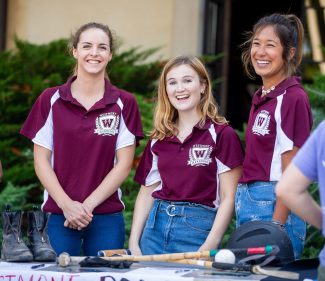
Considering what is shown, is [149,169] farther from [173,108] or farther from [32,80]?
[32,80]

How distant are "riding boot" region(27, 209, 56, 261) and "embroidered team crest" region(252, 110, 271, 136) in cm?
120

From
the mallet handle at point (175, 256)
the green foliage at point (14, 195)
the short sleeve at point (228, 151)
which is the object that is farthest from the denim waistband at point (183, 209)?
the green foliage at point (14, 195)

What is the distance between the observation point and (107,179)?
16.6ft

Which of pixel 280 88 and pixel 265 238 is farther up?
pixel 280 88

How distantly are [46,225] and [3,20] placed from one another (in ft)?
17.6

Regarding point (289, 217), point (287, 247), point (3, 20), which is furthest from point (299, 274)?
point (3, 20)

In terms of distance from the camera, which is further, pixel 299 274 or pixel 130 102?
pixel 130 102

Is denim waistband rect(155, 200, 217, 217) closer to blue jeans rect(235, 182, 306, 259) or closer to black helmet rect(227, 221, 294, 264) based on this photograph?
blue jeans rect(235, 182, 306, 259)

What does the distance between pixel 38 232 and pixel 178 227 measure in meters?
0.75

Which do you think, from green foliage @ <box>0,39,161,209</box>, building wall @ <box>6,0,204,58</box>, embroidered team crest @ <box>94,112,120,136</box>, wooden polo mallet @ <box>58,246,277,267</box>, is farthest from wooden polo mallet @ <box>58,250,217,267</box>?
building wall @ <box>6,0,204,58</box>

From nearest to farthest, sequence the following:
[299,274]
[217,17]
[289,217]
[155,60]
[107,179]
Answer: [299,274] → [289,217] → [107,179] → [155,60] → [217,17]

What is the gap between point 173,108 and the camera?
203 inches

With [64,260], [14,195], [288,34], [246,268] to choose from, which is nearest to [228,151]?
[288,34]

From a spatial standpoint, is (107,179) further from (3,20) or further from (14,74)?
(3,20)
